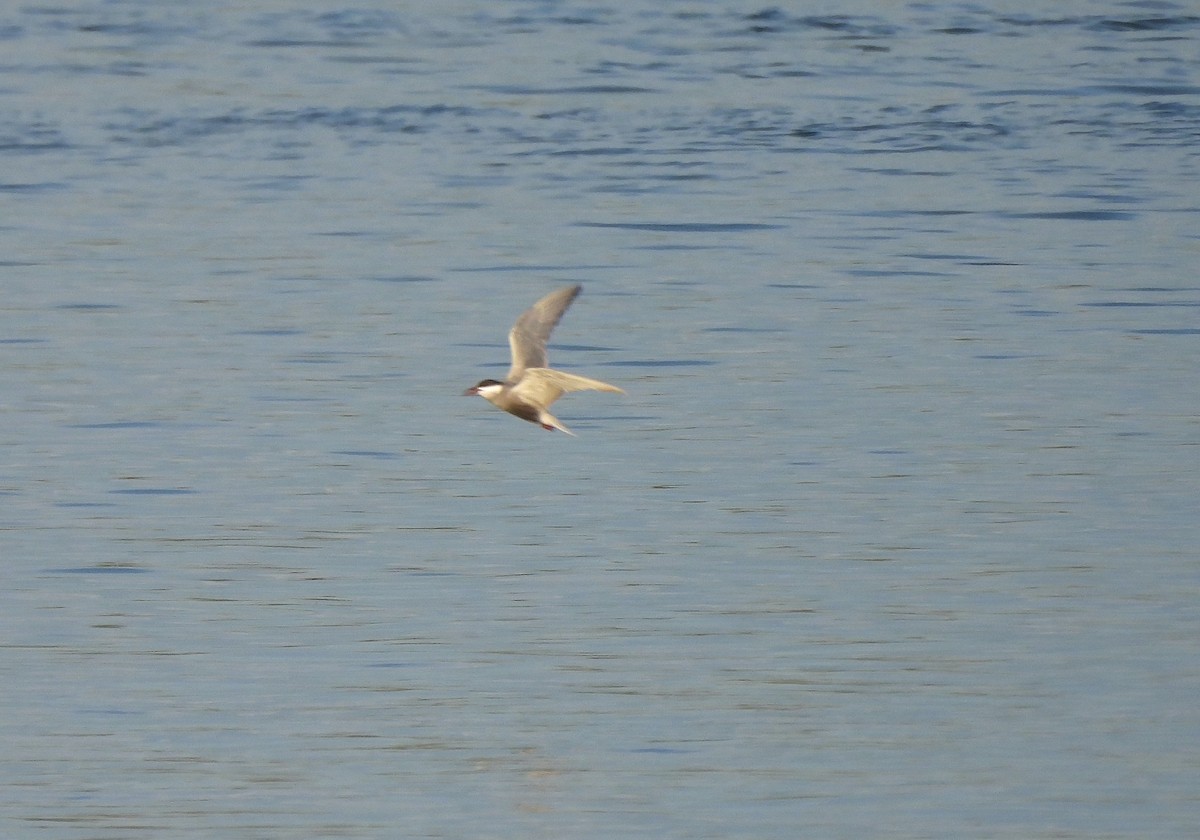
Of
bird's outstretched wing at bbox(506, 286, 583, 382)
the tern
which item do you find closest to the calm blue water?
the tern

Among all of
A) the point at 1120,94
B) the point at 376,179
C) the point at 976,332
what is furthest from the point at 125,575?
the point at 1120,94

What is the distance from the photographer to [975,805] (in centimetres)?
759

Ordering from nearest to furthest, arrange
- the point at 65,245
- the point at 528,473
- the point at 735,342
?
the point at 528,473 → the point at 735,342 → the point at 65,245

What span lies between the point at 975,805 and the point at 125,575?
146 inches

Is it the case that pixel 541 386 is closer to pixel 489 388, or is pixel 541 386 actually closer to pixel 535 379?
pixel 535 379

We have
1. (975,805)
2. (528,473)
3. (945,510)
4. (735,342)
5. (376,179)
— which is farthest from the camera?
(376,179)

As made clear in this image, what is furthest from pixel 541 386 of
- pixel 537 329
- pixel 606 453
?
pixel 606 453

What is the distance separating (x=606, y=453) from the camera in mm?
11531

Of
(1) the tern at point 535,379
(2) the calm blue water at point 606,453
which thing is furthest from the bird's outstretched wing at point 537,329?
(2) the calm blue water at point 606,453

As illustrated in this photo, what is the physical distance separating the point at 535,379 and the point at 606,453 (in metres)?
2.59

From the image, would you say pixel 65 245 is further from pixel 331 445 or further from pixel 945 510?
pixel 945 510

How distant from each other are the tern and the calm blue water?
84 centimetres

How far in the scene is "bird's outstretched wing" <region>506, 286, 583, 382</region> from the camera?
9.13 meters

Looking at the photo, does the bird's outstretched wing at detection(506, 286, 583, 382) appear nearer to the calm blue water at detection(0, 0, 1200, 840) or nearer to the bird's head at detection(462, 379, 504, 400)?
the bird's head at detection(462, 379, 504, 400)
